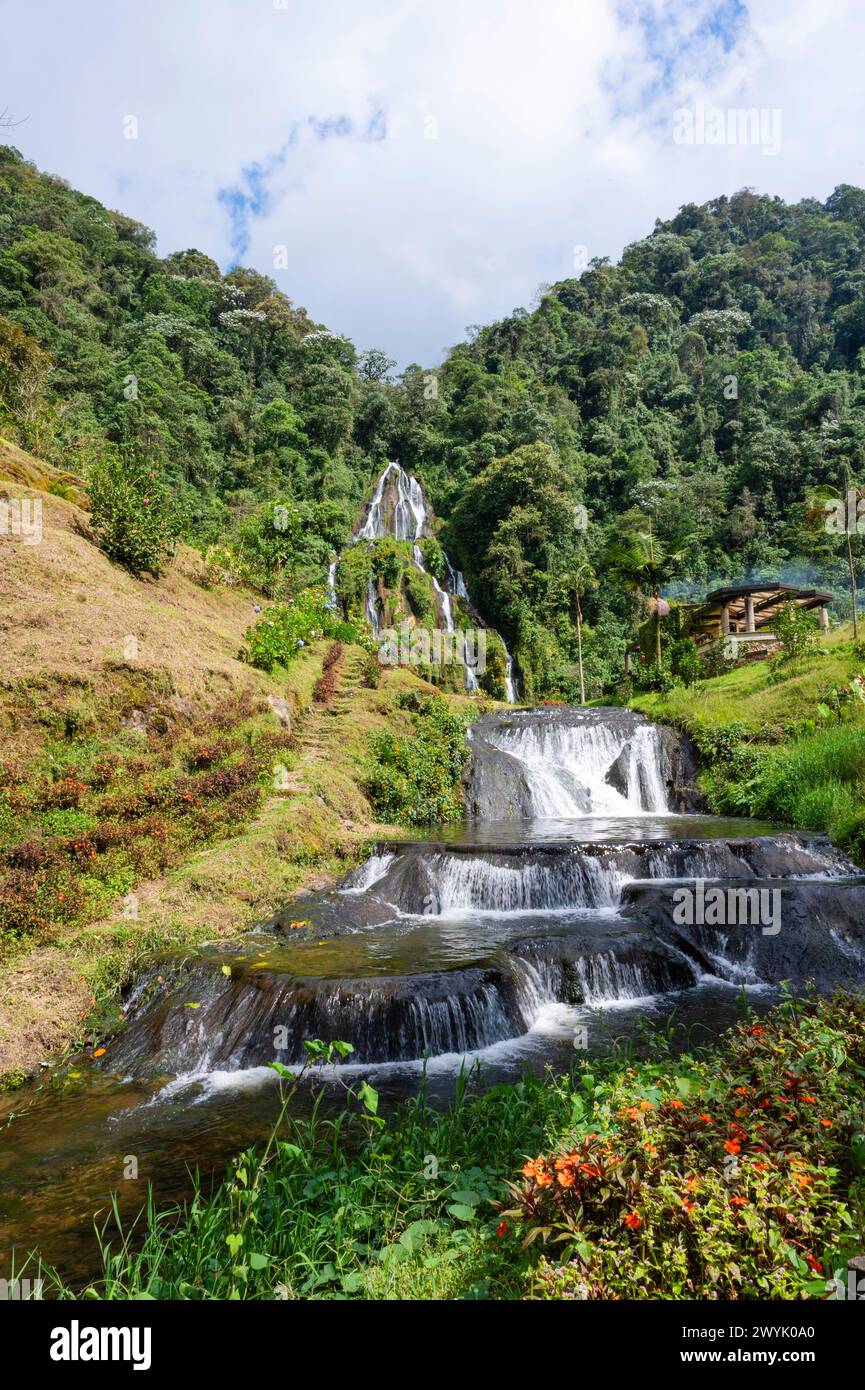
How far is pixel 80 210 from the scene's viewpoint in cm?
5234

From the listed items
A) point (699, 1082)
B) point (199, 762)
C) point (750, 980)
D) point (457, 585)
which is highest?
point (457, 585)

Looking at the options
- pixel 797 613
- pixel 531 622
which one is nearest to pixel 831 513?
pixel 797 613

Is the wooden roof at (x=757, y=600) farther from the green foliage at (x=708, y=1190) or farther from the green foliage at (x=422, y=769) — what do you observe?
the green foliage at (x=708, y=1190)

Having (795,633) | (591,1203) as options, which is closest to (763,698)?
(795,633)

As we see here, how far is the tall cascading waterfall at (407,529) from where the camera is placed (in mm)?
34591

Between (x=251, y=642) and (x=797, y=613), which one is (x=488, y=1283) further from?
(x=797, y=613)

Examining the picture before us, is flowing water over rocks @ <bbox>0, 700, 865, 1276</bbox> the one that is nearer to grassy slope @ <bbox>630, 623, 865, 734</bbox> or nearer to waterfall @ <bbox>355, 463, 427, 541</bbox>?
grassy slope @ <bbox>630, 623, 865, 734</bbox>

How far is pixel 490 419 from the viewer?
4872 cm

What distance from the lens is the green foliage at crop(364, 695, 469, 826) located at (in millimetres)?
14773

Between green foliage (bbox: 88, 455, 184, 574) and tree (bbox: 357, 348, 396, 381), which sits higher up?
tree (bbox: 357, 348, 396, 381)

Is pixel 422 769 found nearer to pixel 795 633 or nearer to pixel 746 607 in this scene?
pixel 795 633

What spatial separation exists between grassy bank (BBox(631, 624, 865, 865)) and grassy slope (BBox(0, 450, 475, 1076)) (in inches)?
321

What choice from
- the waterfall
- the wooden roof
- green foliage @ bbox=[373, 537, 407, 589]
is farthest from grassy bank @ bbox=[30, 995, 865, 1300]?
the waterfall
